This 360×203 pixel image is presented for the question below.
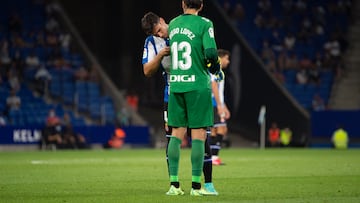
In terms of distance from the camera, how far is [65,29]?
124 feet

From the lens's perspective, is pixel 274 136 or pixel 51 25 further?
pixel 51 25

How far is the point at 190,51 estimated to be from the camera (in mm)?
10641

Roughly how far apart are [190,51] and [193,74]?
28cm

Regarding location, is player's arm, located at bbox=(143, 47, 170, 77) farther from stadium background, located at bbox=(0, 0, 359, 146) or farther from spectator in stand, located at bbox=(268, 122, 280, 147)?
stadium background, located at bbox=(0, 0, 359, 146)

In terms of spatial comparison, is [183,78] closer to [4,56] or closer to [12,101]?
[12,101]

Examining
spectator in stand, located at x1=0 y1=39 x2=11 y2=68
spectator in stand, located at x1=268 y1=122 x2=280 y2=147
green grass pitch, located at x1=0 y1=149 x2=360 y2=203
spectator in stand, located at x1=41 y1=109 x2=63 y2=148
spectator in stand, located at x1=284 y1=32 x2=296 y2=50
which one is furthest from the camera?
spectator in stand, located at x1=284 y1=32 x2=296 y2=50

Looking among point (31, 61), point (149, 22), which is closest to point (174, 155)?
→ point (149, 22)

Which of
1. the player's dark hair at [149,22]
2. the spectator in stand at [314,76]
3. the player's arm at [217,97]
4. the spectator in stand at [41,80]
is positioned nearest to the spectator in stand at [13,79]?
the spectator in stand at [41,80]

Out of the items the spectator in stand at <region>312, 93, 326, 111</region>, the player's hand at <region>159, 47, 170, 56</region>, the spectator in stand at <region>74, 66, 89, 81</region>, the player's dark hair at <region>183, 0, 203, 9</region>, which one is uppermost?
the player's dark hair at <region>183, 0, 203, 9</region>

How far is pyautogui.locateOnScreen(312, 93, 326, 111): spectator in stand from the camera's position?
3738 centimetres

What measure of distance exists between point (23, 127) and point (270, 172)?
57.5ft

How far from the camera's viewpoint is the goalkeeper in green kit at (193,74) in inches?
418

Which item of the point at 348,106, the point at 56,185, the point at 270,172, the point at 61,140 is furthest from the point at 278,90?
the point at 56,185

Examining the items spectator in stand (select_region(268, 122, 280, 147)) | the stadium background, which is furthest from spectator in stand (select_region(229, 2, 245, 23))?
spectator in stand (select_region(268, 122, 280, 147))
